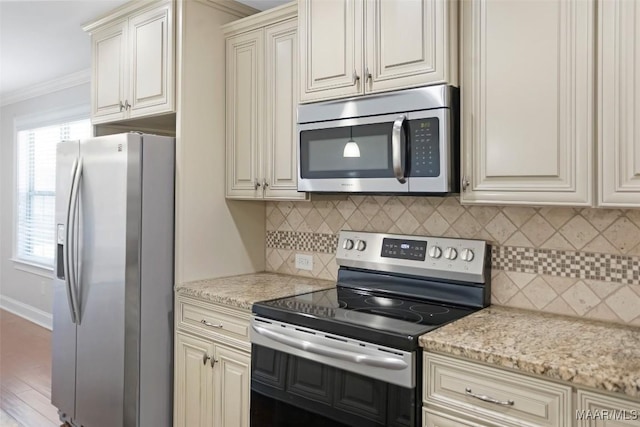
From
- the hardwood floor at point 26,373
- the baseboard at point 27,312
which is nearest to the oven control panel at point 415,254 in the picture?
the hardwood floor at point 26,373

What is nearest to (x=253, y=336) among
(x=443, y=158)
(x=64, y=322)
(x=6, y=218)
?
(x=443, y=158)

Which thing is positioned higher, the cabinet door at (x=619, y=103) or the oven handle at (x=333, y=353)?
the cabinet door at (x=619, y=103)

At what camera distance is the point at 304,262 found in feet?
9.13

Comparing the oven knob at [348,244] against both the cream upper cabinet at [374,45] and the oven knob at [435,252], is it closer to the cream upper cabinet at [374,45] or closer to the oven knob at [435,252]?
the oven knob at [435,252]

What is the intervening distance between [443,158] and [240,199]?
1295 millimetres

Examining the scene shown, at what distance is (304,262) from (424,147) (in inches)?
44.9

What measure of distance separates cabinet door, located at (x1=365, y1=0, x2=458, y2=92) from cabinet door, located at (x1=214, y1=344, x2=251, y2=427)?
1.31 metres

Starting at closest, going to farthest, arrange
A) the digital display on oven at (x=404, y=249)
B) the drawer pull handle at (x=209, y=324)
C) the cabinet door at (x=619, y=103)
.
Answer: the cabinet door at (x=619, y=103) → the digital display on oven at (x=404, y=249) → the drawer pull handle at (x=209, y=324)

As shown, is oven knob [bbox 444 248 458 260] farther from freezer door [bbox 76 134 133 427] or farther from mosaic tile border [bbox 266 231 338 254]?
freezer door [bbox 76 134 133 427]

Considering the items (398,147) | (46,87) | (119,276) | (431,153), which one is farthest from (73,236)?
(46,87)

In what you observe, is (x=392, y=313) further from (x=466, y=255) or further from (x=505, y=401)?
(x=505, y=401)

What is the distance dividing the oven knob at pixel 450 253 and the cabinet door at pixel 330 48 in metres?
0.76

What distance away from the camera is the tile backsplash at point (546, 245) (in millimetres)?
1775

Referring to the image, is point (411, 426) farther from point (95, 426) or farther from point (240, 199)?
point (95, 426)
